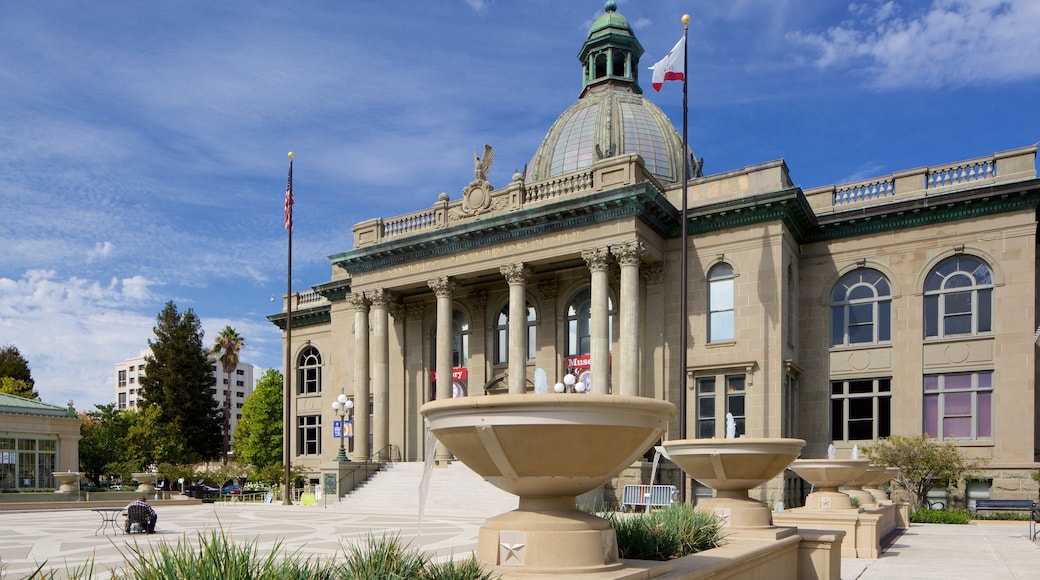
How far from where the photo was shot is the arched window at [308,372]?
4944 centimetres

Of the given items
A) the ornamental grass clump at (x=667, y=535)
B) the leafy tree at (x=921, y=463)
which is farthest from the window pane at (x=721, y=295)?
the ornamental grass clump at (x=667, y=535)

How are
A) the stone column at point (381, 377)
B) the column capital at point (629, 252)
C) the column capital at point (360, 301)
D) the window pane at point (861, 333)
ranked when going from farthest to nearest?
the column capital at point (360, 301), the stone column at point (381, 377), the window pane at point (861, 333), the column capital at point (629, 252)

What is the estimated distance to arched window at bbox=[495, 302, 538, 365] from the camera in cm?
3678

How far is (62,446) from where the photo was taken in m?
46.8

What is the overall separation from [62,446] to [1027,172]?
50569 mm

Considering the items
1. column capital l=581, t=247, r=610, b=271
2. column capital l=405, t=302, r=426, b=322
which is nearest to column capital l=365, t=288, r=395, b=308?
column capital l=405, t=302, r=426, b=322

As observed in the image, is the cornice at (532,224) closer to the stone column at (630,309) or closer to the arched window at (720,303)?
the stone column at (630,309)

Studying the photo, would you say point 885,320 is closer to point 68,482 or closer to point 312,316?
point 312,316

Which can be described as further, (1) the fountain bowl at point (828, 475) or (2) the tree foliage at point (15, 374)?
Result: (2) the tree foliage at point (15, 374)

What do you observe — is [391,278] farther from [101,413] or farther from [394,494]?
[101,413]

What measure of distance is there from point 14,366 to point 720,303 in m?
65.3

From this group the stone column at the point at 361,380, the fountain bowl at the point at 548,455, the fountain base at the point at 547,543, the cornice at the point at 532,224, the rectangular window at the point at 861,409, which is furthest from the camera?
the stone column at the point at 361,380

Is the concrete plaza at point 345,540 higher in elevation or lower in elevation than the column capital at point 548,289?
lower

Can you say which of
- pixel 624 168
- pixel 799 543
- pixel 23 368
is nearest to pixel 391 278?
pixel 624 168
